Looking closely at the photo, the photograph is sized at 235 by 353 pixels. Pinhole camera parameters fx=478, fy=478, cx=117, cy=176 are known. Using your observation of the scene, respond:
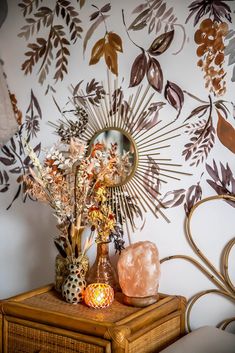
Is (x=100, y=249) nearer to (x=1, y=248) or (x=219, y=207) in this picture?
(x=219, y=207)

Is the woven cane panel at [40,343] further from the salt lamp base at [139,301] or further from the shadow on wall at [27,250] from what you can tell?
the shadow on wall at [27,250]

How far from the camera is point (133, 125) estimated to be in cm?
205

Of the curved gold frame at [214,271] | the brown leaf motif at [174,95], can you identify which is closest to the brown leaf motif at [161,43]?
the brown leaf motif at [174,95]

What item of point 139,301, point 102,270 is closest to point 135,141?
point 102,270

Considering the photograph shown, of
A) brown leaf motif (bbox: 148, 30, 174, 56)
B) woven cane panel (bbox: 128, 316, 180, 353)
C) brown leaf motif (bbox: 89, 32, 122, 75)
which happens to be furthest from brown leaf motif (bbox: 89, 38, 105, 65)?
woven cane panel (bbox: 128, 316, 180, 353)

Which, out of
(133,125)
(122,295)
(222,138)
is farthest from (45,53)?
(122,295)

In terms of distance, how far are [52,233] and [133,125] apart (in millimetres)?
681

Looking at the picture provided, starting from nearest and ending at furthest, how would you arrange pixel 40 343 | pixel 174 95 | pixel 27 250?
pixel 40 343 → pixel 174 95 → pixel 27 250

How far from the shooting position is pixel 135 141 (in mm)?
2043

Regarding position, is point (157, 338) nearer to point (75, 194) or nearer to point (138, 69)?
point (75, 194)

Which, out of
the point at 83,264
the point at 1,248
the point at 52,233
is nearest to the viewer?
the point at 83,264

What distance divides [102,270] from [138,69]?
0.85m

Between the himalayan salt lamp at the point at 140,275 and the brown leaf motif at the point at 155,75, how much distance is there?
66 centimetres

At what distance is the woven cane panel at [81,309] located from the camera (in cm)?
167
